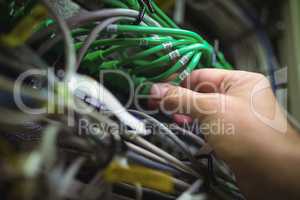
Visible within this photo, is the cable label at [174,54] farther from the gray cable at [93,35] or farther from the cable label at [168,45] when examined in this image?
the gray cable at [93,35]

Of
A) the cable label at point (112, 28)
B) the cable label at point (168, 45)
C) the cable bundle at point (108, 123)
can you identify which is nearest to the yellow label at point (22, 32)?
the cable bundle at point (108, 123)

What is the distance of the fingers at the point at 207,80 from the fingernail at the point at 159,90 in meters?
0.06

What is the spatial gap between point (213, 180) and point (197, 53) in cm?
24

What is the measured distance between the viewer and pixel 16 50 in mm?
360

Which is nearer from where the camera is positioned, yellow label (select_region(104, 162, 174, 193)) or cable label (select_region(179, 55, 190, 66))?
yellow label (select_region(104, 162, 174, 193))

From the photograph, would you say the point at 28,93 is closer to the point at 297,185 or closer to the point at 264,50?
the point at 297,185

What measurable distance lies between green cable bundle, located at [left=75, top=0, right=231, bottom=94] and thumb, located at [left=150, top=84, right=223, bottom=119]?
2cm

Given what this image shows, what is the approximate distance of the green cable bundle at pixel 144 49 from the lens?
507 millimetres

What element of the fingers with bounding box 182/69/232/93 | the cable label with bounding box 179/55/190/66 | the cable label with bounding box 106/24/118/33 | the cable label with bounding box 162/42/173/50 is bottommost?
the fingers with bounding box 182/69/232/93

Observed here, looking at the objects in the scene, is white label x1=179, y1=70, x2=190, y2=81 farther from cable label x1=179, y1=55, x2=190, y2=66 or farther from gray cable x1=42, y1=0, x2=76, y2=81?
gray cable x1=42, y1=0, x2=76, y2=81

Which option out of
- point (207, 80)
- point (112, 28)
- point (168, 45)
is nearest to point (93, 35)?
point (112, 28)

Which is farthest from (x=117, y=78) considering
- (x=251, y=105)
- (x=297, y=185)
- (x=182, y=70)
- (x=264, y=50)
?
(x=264, y=50)

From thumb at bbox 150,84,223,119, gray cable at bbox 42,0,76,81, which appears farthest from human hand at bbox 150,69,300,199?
gray cable at bbox 42,0,76,81

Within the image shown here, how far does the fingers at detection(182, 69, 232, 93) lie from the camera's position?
0.58 m
